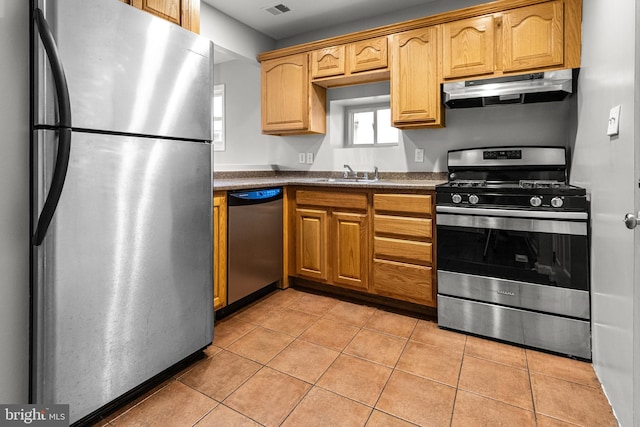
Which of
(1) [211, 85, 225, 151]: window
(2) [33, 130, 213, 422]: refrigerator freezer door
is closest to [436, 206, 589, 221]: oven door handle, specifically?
(2) [33, 130, 213, 422]: refrigerator freezer door

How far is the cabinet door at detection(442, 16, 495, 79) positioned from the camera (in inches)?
95.7

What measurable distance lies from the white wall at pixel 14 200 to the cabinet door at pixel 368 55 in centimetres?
228

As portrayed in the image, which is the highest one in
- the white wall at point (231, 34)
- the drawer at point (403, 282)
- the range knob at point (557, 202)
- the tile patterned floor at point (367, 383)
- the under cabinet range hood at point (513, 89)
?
the white wall at point (231, 34)

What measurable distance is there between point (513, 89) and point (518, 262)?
1.17 metres

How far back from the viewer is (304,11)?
3113 millimetres

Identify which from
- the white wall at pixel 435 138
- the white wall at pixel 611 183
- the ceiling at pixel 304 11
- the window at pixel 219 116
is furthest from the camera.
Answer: the window at pixel 219 116

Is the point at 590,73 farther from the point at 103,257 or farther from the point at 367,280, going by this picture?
the point at 103,257

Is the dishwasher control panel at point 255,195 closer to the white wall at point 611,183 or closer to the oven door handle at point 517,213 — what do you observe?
the oven door handle at point 517,213

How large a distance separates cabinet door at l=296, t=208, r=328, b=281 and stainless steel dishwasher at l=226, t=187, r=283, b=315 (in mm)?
169

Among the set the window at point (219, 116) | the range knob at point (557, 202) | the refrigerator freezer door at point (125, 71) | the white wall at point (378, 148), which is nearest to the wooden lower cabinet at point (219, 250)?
the refrigerator freezer door at point (125, 71)

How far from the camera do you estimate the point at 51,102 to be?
1.19 m

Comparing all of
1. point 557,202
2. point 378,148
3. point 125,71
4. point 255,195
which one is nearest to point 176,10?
point 125,71

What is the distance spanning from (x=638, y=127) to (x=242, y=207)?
2.08m

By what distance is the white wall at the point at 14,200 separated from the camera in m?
1.16
